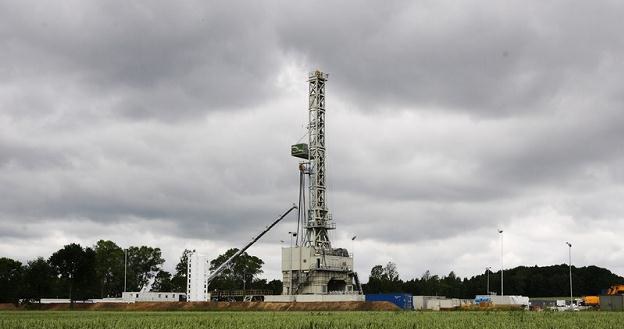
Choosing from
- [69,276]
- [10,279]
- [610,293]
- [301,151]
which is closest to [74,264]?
[69,276]

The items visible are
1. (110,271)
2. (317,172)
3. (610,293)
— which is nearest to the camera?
(610,293)

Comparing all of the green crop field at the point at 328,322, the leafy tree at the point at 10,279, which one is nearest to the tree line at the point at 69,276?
the leafy tree at the point at 10,279

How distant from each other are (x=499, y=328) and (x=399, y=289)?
158358 mm

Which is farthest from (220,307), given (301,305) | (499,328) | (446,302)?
(499,328)

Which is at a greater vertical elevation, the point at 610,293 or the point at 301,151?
the point at 301,151

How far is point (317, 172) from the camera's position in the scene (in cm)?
13338

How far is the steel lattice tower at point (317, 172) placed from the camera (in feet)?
433

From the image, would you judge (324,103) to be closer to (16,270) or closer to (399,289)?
(399,289)

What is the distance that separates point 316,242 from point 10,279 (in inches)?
3191

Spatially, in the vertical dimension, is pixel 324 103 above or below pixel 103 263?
above

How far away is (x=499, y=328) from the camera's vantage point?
119ft

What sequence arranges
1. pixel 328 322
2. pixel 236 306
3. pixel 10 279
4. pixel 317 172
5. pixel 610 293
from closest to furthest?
pixel 328 322
pixel 236 306
pixel 610 293
pixel 317 172
pixel 10 279

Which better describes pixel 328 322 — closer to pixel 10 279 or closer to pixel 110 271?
pixel 10 279

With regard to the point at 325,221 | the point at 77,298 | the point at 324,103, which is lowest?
the point at 77,298
